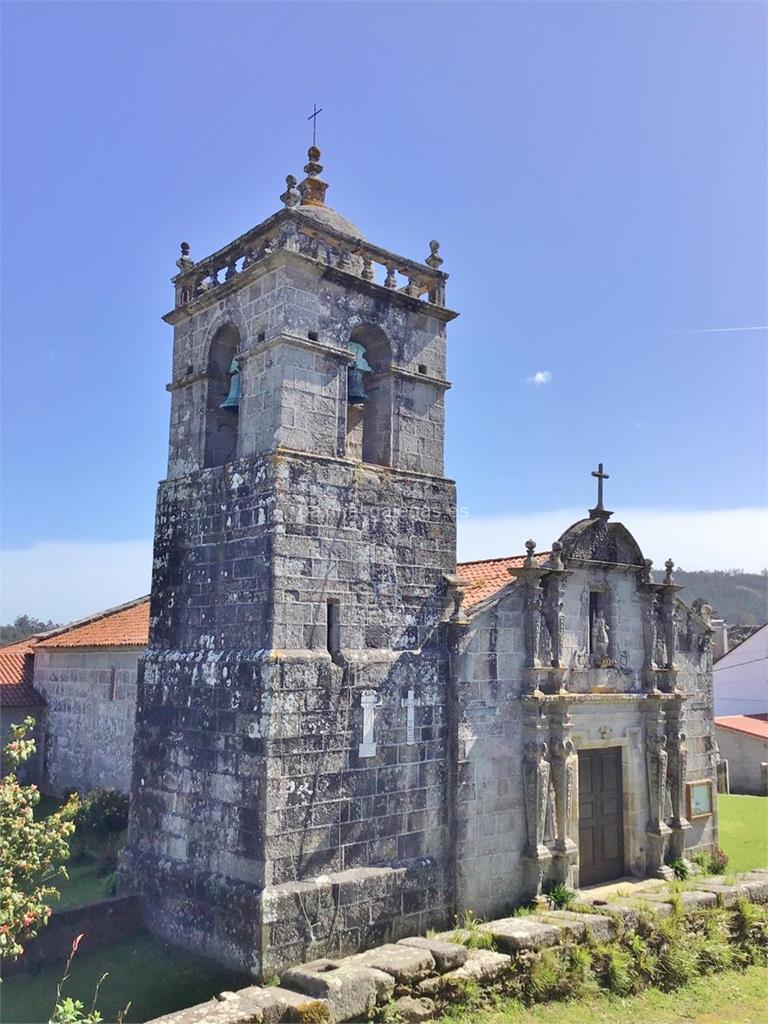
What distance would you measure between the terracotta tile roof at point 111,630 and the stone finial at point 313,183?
9203 millimetres

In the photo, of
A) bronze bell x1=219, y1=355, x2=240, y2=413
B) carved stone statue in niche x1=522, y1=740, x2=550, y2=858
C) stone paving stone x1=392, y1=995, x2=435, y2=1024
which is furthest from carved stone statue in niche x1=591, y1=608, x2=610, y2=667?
bronze bell x1=219, y1=355, x2=240, y2=413

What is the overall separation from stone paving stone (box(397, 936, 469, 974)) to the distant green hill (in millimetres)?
66448

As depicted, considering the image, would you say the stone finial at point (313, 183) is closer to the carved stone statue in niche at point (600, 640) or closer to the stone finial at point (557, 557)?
the stone finial at point (557, 557)

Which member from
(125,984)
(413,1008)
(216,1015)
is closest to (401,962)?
(413,1008)

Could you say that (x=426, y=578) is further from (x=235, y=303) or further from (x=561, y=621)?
(x=235, y=303)

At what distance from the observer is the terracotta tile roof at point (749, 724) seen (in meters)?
23.5

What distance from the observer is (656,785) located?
13.5m

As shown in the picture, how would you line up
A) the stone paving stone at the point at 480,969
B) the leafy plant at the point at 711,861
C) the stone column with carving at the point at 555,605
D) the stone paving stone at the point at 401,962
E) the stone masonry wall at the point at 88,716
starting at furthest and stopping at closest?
1. the stone masonry wall at the point at 88,716
2. the leafy plant at the point at 711,861
3. the stone column with carving at the point at 555,605
4. the stone paving stone at the point at 480,969
5. the stone paving stone at the point at 401,962

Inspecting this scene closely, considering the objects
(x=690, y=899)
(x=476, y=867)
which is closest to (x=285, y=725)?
(x=476, y=867)

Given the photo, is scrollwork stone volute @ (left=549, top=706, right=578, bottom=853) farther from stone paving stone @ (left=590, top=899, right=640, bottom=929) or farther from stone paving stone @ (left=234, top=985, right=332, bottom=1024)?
stone paving stone @ (left=234, top=985, right=332, bottom=1024)

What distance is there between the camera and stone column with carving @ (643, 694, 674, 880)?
13266 millimetres

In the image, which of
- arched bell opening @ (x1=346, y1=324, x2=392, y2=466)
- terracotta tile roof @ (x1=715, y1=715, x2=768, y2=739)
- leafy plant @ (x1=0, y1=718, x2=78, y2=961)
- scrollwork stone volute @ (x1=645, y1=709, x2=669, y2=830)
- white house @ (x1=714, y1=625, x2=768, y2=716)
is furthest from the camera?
white house @ (x1=714, y1=625, x2=768, y2=716)

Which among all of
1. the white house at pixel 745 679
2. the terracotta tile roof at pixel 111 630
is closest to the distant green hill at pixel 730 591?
the white house at pixel 745 679

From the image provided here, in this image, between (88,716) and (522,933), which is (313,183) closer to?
(522,933)
